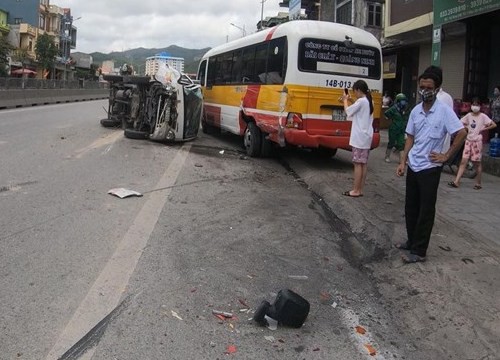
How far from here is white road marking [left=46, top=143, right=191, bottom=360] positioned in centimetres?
358

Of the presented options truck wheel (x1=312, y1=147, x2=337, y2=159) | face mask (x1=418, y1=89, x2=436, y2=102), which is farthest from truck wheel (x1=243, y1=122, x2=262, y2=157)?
face mask (x1=418, y1=89, x2=436, y2=102)

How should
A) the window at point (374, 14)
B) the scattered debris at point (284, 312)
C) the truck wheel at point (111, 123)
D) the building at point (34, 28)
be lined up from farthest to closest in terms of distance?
1. the building at point (34, 28)
2. the window at point (374, 14)
3. the truck wheel at point (111, 123)
4. the scattered debris at point (284, 312)

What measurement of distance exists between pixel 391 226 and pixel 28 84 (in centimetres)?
2810

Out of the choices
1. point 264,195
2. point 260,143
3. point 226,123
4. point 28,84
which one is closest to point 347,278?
point 264,195

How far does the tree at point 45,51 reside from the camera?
2462 inches

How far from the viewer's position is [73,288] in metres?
4.32

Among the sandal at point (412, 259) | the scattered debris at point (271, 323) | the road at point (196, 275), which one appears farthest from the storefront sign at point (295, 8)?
the scattered debris at point (271, 323)

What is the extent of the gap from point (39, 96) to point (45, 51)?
36.8m

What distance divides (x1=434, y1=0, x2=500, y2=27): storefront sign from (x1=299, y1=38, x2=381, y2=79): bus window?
2985 mm

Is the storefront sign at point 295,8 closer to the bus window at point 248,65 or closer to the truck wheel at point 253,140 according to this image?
the bus window at point 248,65

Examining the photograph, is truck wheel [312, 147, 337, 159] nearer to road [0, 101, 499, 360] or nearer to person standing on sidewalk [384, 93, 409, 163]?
person standing on sidewalk [384, 93, 409, 163]

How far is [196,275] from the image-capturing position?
15.6ft

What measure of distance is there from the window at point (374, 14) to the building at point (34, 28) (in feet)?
150

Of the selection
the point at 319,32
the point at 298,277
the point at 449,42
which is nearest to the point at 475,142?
the point at 319,32
